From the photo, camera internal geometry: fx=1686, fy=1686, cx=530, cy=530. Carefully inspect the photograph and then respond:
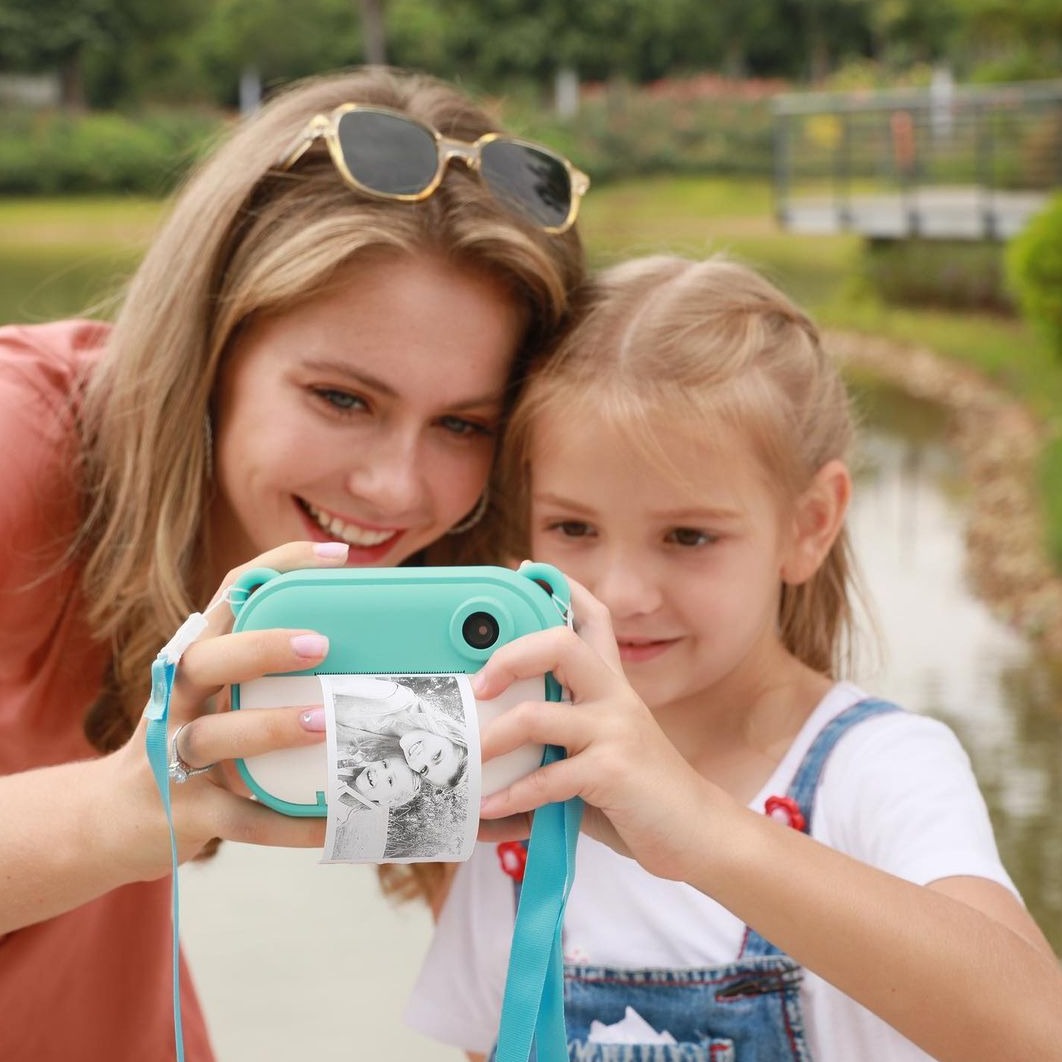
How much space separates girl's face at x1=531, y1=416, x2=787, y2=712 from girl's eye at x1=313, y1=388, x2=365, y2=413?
253 mm

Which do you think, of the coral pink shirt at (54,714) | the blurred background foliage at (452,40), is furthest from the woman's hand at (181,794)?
the blurred background foliage at (452,40)

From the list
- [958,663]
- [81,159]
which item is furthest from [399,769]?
[81,159]

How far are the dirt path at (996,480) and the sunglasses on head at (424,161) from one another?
2590mm

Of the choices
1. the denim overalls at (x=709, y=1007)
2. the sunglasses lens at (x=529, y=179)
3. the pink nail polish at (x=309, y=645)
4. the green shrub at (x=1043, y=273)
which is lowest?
the green shrub at (x=1043, y=273)

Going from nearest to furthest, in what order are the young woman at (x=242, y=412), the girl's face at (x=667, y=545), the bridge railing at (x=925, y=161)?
the girl's face at (x=667, y=545)
the young woman at (x=242, y=412)
the bridge railing at (x=925, y=161)

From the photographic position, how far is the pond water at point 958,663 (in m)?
3.84

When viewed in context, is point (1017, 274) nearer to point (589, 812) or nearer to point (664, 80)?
point (589, 812)

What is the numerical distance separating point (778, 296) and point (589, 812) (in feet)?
3.04

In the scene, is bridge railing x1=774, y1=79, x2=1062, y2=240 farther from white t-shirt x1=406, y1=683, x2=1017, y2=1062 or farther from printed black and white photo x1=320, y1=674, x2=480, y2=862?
printed black and white photo x1=320, y1=674, x2=480, y2=862

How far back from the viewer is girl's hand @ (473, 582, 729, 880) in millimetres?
1284

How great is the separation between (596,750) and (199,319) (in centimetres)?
98

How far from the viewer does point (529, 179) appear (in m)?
2.12

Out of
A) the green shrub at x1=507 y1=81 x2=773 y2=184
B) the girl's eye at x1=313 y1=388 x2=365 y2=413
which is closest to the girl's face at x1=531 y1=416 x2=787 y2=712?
the girl's eye at x1=313 y1=388 x2=365 y2=413

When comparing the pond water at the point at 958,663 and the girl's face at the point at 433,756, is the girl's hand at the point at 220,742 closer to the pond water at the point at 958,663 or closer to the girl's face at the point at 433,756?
the girl's face at the point at 433,756
